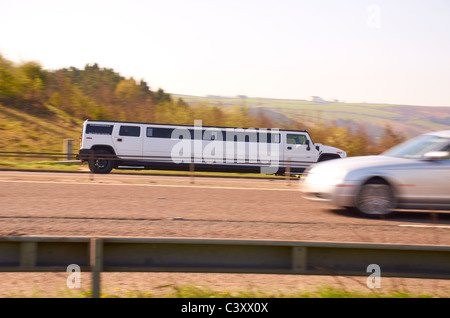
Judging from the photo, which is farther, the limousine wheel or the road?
the limousine wheel

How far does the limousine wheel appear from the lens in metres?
8.24

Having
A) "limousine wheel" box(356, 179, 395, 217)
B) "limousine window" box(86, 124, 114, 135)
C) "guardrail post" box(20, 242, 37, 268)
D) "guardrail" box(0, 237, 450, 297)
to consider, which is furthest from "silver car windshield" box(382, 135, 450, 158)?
"limousine window" box(86, 124, 114, 135)

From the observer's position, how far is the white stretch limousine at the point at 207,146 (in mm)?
21141

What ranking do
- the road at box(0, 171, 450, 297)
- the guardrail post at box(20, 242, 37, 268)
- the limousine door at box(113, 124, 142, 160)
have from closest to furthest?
the guardrail post at box(20, 242, 37, 268) < the road at box(0, 171, 450, 297) < the limousine door at box(113, 124, 142, 160)

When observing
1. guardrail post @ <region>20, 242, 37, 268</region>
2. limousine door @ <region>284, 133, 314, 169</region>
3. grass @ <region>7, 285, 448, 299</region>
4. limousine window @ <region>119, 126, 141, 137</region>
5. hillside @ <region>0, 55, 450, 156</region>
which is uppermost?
hillside @ <region>0, 55, 450, 156</region>

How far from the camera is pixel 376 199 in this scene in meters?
8.30

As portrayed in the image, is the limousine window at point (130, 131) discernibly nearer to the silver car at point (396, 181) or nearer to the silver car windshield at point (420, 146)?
the silver car at point (396, 181)

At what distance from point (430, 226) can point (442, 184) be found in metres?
0.83

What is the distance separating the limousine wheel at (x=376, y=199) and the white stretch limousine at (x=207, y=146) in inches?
500

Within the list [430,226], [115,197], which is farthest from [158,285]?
[115,197]

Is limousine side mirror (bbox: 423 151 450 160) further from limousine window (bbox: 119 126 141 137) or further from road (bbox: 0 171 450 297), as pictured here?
limousine window (bbox: 119 126 141 137)

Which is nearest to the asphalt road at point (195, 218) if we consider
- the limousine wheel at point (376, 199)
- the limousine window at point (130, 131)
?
the limousine wheel at point (376, 199)
